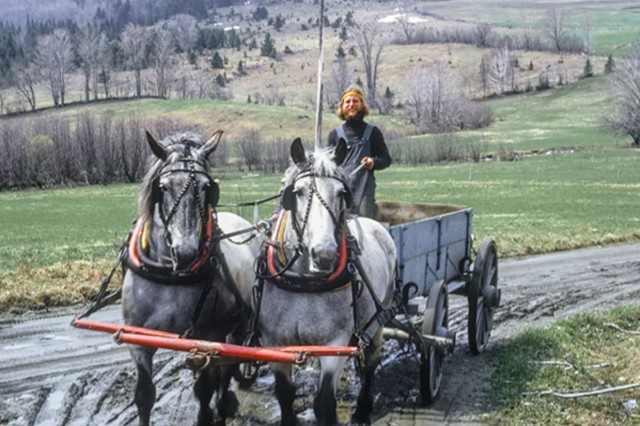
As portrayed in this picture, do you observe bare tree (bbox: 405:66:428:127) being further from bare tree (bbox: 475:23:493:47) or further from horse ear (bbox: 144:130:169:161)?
horse ear (bbox: 144:130:169:161)

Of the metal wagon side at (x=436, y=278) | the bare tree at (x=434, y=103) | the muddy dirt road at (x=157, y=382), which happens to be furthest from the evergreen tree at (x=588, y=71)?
the metal wagon side at (x=436, y=278)

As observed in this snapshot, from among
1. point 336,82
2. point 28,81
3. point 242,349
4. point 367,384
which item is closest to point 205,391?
point 242,349

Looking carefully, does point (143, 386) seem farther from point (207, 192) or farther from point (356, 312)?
point (356, 312)

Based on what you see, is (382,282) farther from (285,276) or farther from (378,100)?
(378,100)

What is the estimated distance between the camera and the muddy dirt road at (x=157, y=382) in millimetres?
7762

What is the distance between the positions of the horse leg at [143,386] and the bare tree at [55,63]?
12435cm

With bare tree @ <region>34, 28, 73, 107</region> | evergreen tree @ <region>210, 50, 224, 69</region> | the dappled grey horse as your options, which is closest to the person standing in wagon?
the dappled grey horse

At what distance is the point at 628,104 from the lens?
241 ft

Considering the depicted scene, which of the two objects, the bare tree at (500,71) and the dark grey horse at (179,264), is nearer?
the dark grey horse at (179,264)

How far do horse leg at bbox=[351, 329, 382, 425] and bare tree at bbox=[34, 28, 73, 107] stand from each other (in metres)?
124

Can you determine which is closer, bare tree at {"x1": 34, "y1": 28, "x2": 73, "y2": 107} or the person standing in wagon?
the person standing in wagon

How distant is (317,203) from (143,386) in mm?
2037

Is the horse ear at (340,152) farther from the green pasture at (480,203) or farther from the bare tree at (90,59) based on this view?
the bare tree at (90,59)

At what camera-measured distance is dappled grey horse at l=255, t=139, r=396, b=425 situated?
249 inches
